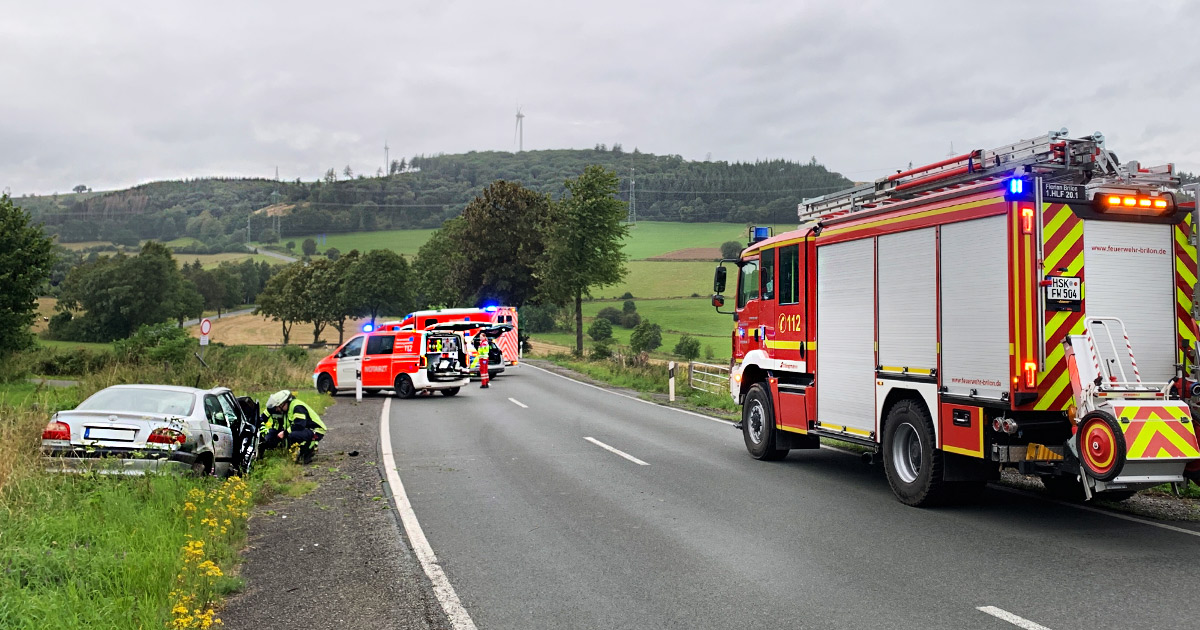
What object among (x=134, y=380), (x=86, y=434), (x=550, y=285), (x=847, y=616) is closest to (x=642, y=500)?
(x=847, y=616)

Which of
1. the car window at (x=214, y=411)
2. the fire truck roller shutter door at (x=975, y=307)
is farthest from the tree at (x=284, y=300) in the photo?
the fire truck roller shutter door at (x=975, y=307)

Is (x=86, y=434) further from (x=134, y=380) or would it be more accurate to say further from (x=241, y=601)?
(x=134, y=380)

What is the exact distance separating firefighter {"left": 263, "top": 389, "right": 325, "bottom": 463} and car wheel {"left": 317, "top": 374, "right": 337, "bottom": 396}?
45.3ft

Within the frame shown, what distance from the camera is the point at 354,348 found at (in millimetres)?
26391

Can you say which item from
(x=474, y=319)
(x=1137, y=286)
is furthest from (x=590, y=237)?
(x=1137, y=286)

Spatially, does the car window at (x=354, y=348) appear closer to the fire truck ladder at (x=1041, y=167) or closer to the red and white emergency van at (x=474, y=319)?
the red and white emergency van at (x=474, y=319)

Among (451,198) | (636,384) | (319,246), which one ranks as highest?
(451,198)

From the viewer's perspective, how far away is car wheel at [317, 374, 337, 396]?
26531mm

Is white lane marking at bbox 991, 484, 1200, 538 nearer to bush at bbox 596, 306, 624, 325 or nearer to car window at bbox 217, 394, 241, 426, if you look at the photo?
car window at bbox 217, 394, 241, 426

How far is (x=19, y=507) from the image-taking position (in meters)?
7.73

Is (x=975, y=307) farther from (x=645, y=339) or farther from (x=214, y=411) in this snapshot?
(x=645, y=339)

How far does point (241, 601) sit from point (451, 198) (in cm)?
14348

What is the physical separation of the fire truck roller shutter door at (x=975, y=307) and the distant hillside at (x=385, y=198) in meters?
85.3

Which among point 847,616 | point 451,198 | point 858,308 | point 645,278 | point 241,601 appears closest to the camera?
point 847,616
